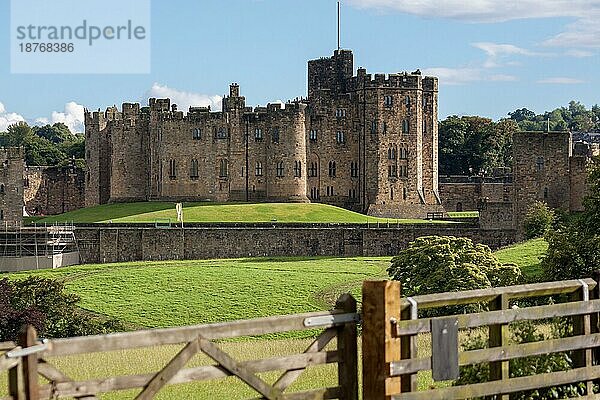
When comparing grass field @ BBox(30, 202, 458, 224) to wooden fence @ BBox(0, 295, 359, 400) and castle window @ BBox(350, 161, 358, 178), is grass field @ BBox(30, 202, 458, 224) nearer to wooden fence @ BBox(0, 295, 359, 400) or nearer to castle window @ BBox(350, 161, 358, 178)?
castle window @ BBox(350, 161, 358, 178)

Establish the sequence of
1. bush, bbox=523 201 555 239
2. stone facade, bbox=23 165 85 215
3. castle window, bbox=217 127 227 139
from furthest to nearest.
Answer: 1. stone facade, bbox=23 165 85 215
2. castle window, bbox=217 127 227 139
3. bush, bbox=523 201 555 239

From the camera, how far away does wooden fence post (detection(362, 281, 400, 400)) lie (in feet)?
26.0

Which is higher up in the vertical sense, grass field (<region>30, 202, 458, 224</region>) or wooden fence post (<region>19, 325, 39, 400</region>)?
wooden fence post (<region>19, 325, 39, 400</region>)

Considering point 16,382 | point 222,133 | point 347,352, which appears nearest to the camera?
point 16,382

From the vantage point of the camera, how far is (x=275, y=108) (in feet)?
269

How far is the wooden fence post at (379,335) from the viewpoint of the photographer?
792 cm

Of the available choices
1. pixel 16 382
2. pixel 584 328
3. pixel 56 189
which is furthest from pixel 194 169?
pixel 16 382

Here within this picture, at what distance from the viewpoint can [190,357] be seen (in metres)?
7.58

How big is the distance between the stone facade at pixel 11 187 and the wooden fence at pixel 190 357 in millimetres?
75408

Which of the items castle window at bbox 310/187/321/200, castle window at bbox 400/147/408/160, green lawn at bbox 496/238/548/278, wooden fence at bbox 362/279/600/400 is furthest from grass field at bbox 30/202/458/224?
wooden fence at bbox 362/279/600/400

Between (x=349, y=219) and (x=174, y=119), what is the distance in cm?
1863

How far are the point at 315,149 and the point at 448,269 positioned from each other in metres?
45.5

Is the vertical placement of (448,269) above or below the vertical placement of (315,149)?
below

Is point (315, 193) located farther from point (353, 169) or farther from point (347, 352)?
point (347, 352)
